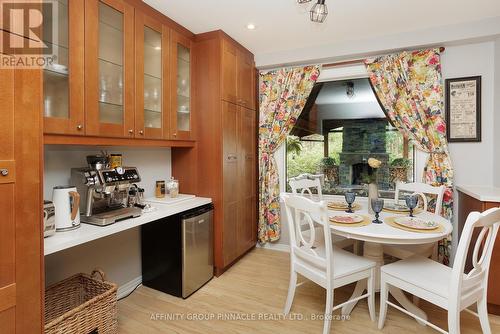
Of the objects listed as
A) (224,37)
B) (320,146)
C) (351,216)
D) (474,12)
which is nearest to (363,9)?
(474,12)

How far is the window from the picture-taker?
307cm

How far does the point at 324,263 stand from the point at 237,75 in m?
2.13

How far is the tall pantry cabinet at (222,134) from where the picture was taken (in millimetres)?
2719

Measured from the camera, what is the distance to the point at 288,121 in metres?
3.35

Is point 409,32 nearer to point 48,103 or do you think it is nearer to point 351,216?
point 351,216

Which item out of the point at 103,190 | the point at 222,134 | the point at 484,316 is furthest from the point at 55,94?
the point at 484,316

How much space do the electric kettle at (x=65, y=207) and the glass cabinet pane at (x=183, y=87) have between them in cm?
112

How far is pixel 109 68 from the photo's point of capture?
1924 millimetres

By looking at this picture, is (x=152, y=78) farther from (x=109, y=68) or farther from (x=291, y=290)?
(x=291, y=290)

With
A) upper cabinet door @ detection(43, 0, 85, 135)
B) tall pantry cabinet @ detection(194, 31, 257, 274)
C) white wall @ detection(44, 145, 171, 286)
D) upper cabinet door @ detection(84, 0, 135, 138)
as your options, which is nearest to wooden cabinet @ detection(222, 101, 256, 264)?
tall pantry cabinet @ detection(194, 31, 257, 274)

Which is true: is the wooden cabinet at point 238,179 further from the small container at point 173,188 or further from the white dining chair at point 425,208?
the white dining chair at point 425,208

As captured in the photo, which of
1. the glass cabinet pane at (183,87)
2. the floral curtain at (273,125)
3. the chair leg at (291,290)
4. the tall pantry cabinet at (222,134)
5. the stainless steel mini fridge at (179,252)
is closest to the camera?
the chair leg at (291,290)

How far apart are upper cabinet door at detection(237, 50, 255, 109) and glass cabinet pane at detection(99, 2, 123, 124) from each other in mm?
1347

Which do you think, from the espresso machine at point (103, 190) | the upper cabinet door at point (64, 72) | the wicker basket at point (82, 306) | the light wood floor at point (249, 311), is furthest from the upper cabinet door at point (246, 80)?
the wicker basket at point (82, 306)
